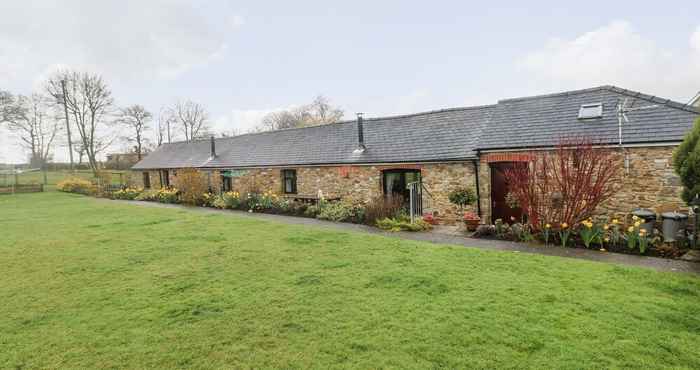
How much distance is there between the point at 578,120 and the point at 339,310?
9725 millimetres

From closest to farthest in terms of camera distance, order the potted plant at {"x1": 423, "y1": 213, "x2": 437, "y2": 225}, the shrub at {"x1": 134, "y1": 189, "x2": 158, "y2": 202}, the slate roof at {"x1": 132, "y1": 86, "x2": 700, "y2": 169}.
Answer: the slate roof at {"x1": 132, "y1": 86, "x2": 700, "y2": 169} < the potted plant at {"x1": 423, "y1": 213, "x2": 437, "y2": 225} < the shrub at {"x1": 134, "y1": 189, "x2": 158, "y2": 202}

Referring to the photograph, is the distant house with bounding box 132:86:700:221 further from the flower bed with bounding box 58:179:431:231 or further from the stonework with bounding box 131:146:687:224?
the flower bed with bounding box 58:179:431:231

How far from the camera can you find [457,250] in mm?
7766

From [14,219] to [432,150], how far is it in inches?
715

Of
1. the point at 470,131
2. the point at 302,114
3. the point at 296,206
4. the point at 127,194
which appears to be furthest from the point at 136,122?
the point at 470,131

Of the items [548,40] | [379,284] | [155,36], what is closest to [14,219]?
[155,36]

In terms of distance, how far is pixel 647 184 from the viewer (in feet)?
28.3

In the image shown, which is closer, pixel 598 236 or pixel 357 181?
pixel 598 236

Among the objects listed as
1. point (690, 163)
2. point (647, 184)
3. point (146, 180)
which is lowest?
point (647, 184)

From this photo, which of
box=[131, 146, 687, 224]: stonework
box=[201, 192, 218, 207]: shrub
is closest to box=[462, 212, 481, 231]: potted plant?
box=[131, 146, 687, 224]: stonework

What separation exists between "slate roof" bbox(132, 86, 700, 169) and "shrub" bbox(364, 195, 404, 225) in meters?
1.90

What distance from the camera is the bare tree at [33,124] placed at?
33156 millimetres

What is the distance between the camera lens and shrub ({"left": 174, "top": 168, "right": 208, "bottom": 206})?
1860cm

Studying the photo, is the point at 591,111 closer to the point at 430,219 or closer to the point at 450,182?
the point at 450,182
